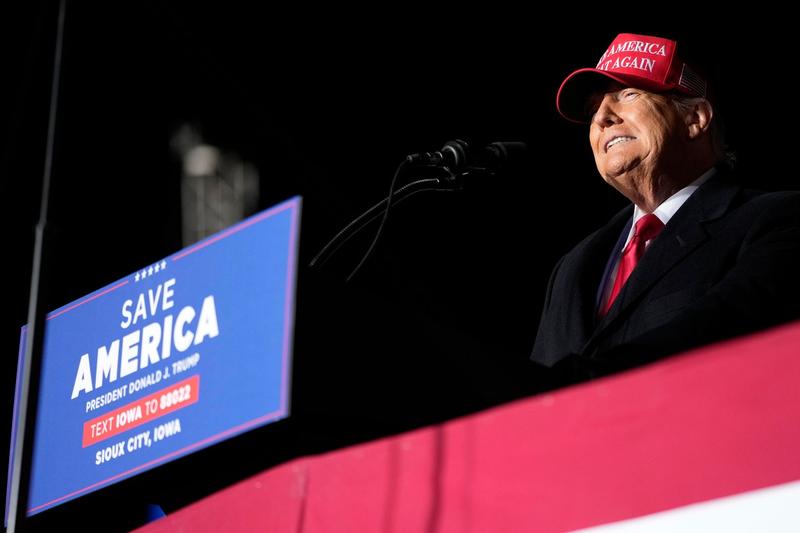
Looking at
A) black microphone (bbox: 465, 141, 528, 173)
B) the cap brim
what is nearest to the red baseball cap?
the cap brim

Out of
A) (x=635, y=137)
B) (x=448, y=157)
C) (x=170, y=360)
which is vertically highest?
(x=635, y=137)

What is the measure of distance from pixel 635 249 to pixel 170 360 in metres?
0.82

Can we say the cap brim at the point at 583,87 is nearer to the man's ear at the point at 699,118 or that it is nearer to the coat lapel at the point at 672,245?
the man's ear at the point at 699,118

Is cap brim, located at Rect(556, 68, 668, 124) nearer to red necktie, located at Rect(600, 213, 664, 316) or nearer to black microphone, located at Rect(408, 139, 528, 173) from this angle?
red necktie, located at Rect(600, 213, 664, 316)

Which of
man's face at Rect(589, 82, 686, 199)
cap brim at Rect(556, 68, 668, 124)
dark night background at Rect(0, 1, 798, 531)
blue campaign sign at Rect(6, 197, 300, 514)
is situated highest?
dark night background at Rect(0, 1, 798, 531)

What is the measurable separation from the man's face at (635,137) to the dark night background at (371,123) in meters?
0.13

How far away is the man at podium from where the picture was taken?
4.03 feet

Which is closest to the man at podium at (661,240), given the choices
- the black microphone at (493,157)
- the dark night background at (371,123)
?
the dark night background at (371,123)

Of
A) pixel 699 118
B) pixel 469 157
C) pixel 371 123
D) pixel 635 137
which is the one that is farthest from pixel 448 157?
pixel 371 123

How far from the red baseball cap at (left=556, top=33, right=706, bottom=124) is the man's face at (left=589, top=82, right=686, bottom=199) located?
0.09 ft

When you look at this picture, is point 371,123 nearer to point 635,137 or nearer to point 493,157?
point 635,137

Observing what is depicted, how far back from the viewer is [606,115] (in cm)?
191

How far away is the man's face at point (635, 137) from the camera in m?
1.83

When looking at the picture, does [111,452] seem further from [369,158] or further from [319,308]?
[369,158]
